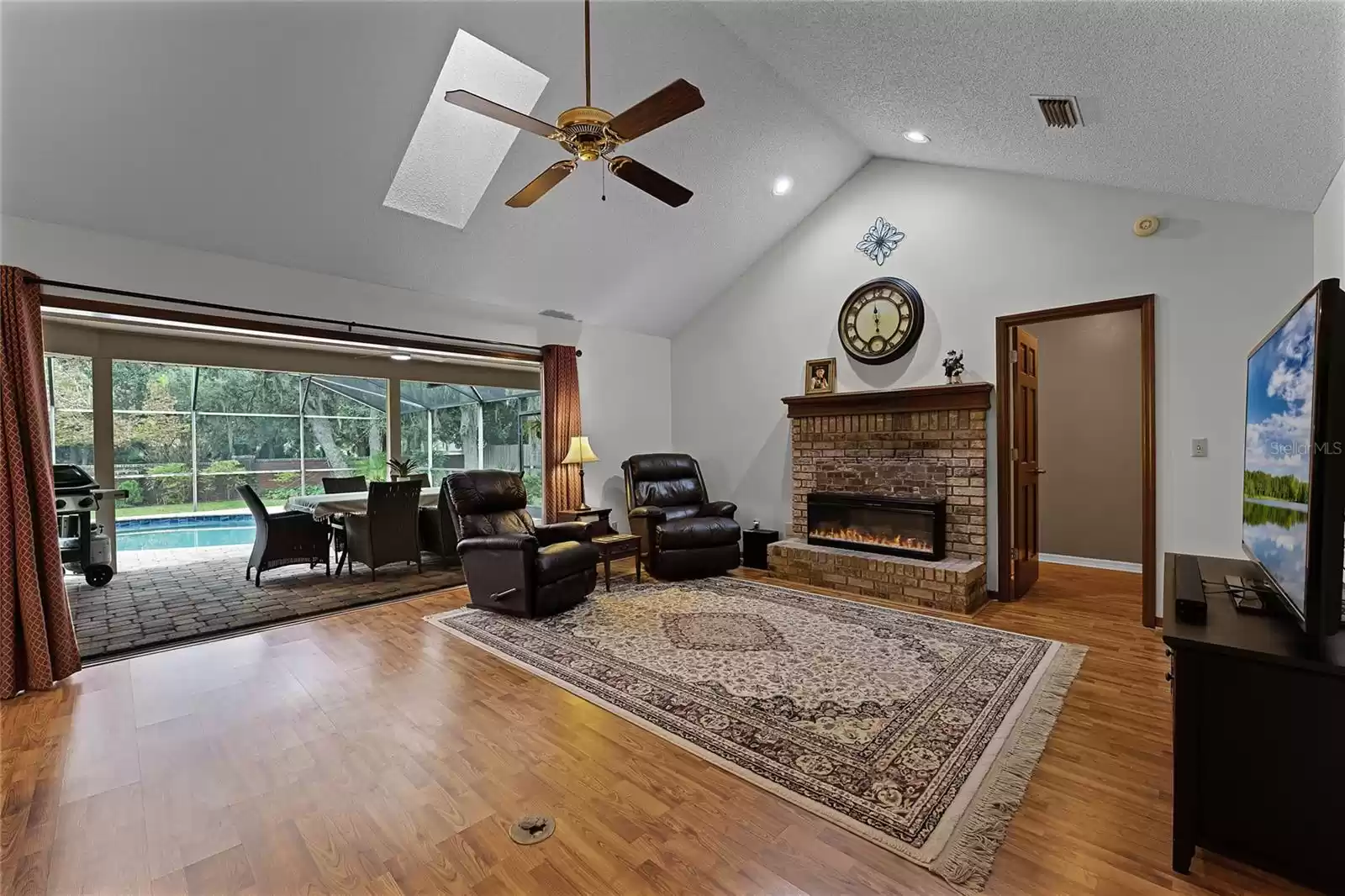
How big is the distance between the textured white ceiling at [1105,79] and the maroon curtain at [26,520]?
13.4 feet

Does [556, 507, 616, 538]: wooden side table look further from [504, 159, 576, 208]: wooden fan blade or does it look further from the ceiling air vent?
the ceiling air vent

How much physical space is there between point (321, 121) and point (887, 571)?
4.74 meters

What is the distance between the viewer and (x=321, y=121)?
3275 mm

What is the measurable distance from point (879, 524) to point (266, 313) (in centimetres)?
494

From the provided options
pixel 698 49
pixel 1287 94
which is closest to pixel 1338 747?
pixel 1287 94

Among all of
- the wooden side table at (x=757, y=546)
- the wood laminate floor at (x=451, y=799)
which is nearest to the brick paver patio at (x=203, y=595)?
the wood laminate floor at (x=451, y=799)

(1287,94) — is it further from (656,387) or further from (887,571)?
(656,387)

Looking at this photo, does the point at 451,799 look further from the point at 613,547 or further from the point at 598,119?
the point at 613,547

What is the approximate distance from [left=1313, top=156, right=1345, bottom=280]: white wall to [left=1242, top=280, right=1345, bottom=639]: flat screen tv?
161 cm

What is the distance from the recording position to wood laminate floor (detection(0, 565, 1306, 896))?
5.39 feet

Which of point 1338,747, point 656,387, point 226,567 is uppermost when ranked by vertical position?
point 656,387

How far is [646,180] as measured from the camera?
2.99 meters

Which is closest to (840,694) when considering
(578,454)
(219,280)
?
(578,454)

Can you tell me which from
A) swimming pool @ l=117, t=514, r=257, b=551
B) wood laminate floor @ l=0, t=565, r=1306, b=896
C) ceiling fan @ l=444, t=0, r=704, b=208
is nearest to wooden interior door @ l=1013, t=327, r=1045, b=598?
wood laminate floor @ l=0, t=565, r=1306, b=896
